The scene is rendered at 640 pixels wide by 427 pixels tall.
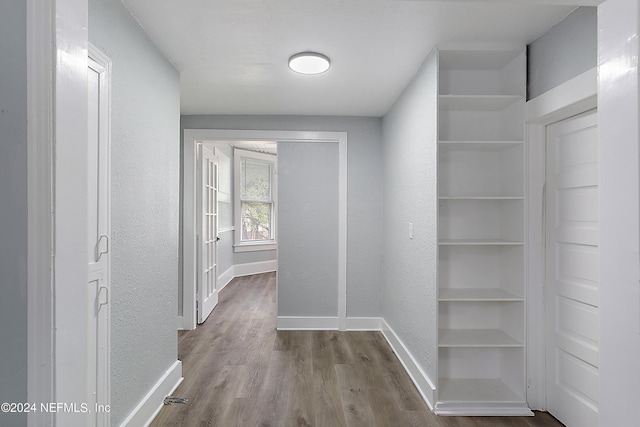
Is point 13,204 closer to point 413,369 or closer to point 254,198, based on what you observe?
point 413,369

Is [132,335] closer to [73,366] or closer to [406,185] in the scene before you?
[73,366]

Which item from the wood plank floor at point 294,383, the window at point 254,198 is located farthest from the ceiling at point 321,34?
the window at point 254,198

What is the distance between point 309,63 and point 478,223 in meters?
1.66

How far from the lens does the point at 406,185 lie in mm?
2965

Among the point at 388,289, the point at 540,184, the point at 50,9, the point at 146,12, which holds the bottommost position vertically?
the point at 388,289

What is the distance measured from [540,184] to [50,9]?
2503 mm

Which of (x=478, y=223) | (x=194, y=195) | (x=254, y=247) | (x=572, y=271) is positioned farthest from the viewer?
(x=254, y=247)

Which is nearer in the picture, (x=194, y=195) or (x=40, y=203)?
(x=40, y=203)

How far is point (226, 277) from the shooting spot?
6.19 meters

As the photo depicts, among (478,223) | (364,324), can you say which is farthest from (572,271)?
(364,324)

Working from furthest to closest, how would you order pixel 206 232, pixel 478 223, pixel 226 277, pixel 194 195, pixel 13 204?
pixel 226 277, pixel 206 232, pixel 194 195, pixel 478 223, pixel 13 204

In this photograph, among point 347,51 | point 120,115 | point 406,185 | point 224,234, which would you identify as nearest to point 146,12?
point 120,115

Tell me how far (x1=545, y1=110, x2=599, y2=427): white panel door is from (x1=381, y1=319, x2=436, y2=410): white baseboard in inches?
29.1

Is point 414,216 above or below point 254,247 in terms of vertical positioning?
above
